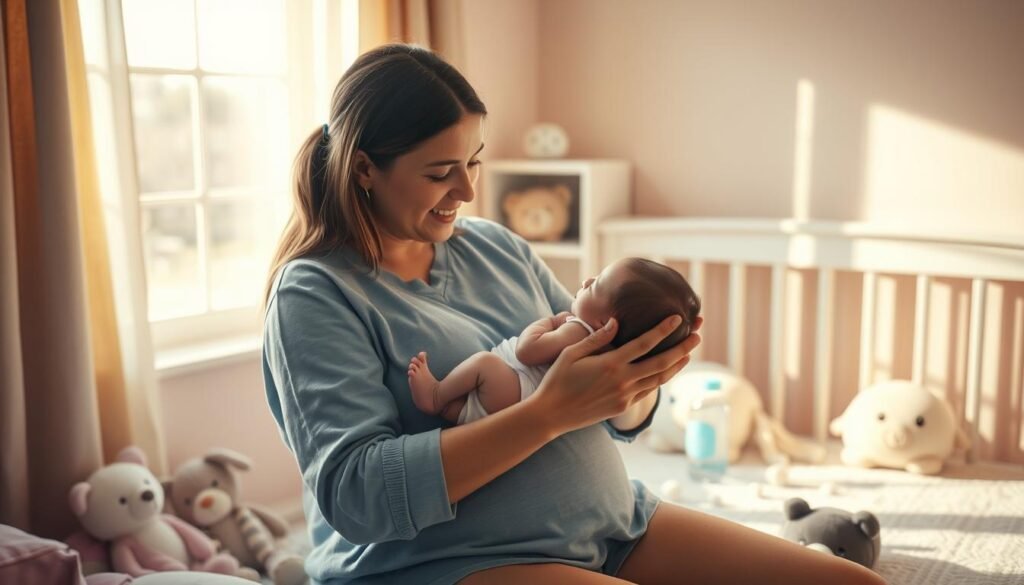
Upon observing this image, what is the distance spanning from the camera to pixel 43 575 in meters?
1.38

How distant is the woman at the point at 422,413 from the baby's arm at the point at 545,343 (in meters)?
0.05

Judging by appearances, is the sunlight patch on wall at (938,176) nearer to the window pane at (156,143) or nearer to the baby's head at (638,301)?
the baby's head at (638,301)

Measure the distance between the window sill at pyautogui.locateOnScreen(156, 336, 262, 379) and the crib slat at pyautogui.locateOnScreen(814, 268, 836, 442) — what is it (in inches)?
57.4

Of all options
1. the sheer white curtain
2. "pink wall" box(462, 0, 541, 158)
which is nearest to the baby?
the sheer white curtain

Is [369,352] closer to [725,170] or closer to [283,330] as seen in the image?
[283,330]

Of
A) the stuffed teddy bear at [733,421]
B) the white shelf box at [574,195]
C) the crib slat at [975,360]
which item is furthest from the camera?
the white shelf box at [574,195]

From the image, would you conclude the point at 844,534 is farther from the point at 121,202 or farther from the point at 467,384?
the point at 121,202

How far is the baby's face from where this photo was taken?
4.23 ft

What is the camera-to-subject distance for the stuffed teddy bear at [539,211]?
2.85m

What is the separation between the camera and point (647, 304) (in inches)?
49.8

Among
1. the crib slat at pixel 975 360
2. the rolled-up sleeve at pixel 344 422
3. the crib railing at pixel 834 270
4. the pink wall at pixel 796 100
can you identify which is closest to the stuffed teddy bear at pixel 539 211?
the crib railing at pixel 834 270

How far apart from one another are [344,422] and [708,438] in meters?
1.40

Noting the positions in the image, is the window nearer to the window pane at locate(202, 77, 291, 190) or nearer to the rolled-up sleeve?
the window pane at locate(202, 77, 291, 190)

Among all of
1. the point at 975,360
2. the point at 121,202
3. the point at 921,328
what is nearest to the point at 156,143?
the point at 121,202
